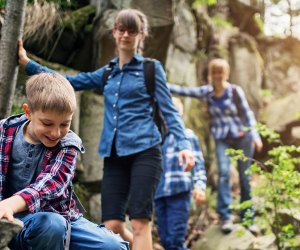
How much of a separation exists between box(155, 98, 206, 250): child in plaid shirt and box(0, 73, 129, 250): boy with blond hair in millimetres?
2035

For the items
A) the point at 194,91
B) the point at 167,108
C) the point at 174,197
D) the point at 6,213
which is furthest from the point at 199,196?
the point at 6,213

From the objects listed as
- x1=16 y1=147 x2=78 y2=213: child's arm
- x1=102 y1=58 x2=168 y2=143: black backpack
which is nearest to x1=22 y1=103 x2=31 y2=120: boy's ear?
x1=16 y1=147 x2=78 y2=213: child's arm

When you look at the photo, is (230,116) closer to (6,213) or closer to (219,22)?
(219,22)

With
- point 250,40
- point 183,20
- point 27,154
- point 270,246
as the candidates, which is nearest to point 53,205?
point 27,154

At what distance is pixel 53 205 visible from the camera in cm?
284

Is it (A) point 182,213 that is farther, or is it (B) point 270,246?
(B) point 270,246

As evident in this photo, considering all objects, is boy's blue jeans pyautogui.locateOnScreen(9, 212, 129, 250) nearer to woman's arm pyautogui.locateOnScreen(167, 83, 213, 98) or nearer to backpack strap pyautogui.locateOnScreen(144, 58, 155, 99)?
backpack strap pyautogui.locateOnScreen(144, 58, 155, 99)

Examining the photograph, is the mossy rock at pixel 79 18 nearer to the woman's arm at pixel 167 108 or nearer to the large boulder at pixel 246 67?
the woman's arm at pixel 167 108

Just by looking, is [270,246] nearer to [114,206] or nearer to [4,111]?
[114,206]

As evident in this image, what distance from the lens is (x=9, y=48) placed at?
379 cm

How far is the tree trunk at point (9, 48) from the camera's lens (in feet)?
12.3

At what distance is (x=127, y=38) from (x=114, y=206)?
1.55m

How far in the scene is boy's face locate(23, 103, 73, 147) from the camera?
2.69 meters

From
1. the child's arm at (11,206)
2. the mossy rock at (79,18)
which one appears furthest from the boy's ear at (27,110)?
the mossy rock at (79,18)
